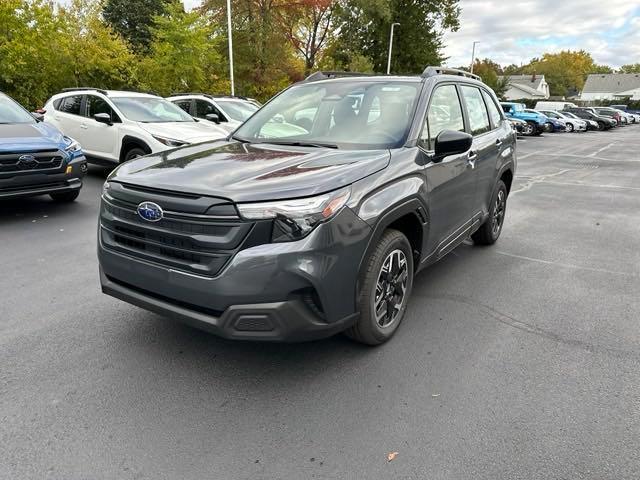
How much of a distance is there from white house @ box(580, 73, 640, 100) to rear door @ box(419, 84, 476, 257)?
11550 centimetres

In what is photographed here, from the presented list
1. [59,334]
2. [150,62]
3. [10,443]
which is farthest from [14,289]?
[150,62]

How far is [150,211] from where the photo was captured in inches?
107

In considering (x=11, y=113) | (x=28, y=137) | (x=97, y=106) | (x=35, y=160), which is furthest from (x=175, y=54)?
(x=35, y=160)

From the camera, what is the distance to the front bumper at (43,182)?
19.5ft

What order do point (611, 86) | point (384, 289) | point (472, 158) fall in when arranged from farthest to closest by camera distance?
point (611, 86) < point (472, 158) < point (384, 289)

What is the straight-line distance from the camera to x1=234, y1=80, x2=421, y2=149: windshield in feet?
11.6

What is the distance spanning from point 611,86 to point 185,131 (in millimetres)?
120482

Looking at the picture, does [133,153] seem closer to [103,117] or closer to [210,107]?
[103,117]

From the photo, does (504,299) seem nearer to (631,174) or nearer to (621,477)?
(621,477)

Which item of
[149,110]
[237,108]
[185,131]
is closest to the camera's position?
[185,131]

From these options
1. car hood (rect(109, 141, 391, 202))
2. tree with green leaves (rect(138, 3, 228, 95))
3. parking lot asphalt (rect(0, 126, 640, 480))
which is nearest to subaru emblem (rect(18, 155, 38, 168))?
parking lot asphalt (rect(0, 126, 640, 480))

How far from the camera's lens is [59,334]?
3426 millimetres

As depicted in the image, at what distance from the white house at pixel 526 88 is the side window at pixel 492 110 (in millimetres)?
90652

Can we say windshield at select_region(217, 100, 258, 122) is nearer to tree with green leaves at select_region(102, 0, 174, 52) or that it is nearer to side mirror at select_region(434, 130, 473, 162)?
side mirror at select_region(434, 130, 473, 162)
